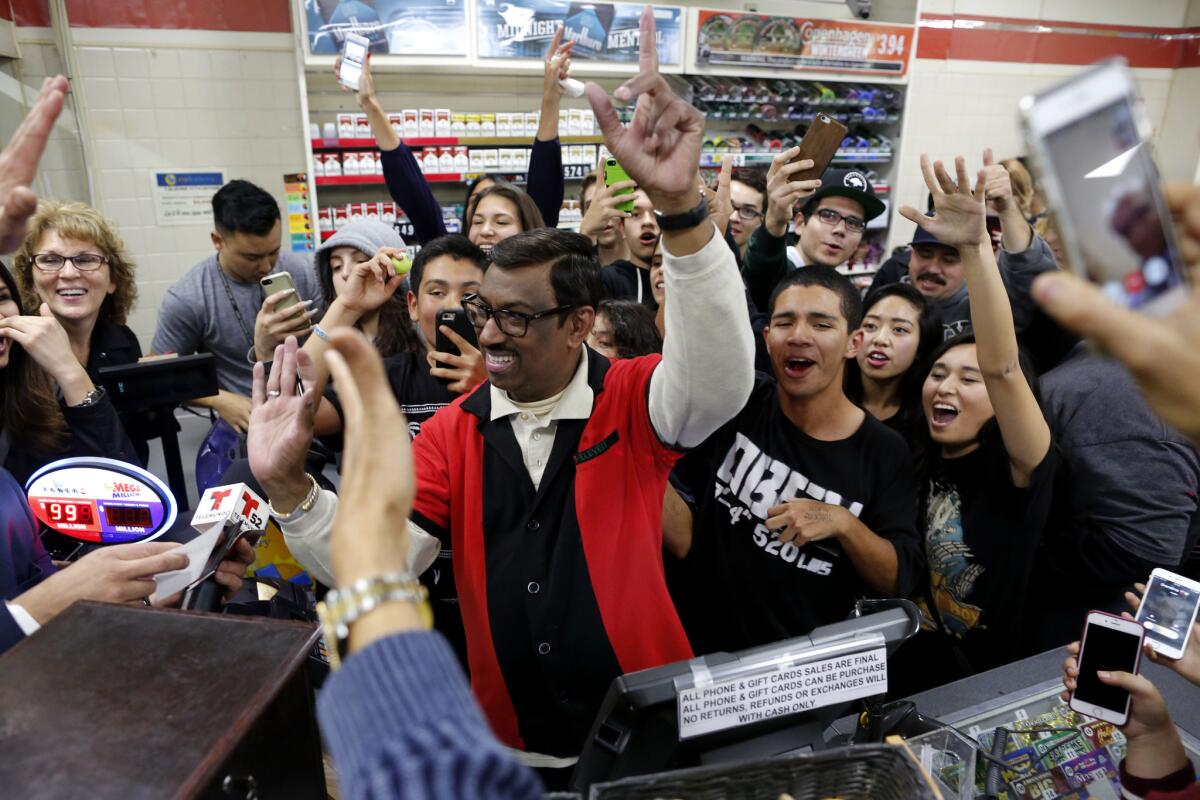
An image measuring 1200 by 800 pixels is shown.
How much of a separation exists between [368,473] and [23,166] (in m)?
0.81

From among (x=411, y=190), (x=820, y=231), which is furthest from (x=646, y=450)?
(x=411, y=190)

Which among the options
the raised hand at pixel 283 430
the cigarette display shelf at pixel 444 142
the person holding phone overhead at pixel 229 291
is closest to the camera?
the raised hand at pixel 283 430

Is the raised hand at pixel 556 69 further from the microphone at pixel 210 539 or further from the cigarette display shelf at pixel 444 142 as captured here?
the microphone at pixel 210 539

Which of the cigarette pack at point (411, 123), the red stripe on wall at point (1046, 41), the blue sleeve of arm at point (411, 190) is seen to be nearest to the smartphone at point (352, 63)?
the blue sleeve of arm at point (411, 190)

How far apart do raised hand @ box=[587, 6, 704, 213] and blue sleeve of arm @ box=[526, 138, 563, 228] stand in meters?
2.34

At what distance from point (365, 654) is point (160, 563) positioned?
790mm

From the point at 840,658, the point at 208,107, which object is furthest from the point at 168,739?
the point at 208,107

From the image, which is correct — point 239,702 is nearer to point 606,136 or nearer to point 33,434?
point 606,136

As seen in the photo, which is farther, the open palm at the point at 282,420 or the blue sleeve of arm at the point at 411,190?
the blue sleeve of arm at the point at 411,190

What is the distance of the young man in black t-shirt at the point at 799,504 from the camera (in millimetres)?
1624

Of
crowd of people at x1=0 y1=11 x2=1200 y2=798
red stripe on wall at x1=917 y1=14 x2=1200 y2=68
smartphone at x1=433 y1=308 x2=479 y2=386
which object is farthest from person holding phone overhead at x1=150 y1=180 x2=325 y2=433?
red stripe on wall at x1=917 y1=14 x2=1200 y2=68

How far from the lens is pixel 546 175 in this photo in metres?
3.48

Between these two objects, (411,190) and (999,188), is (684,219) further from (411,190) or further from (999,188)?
(411,190)

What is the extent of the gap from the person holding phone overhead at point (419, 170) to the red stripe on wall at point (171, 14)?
2005 mm
